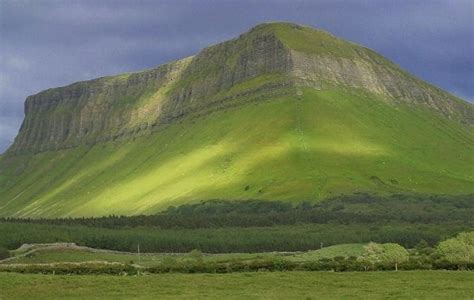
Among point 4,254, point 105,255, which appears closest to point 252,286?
point 4,254

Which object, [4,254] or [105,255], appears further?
[105,255]

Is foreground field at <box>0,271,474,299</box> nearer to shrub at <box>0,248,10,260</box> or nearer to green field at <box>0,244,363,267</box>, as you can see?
green field at <box>0,244,363,267</box>

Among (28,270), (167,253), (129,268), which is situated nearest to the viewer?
(129,268)

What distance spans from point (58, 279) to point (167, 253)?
115m

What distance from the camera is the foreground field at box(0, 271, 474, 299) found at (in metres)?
66.2

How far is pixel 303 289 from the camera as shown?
233 ft

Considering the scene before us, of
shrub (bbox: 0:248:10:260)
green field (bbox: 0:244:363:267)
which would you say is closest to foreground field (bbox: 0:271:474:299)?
green field (bbox: 0:244:363:267)

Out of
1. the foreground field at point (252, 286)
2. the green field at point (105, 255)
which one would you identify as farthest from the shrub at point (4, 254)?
the foreground field at point (252, 286)

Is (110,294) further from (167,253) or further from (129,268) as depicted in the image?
(167,253)

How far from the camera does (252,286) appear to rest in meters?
73.6

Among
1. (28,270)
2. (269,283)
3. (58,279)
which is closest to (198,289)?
(269,283)

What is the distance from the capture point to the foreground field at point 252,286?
66.2 m

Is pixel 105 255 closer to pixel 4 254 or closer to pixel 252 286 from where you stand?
pixel 4 254

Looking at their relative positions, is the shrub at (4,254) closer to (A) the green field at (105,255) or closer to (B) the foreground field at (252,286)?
(A) the green field at (105,255)
